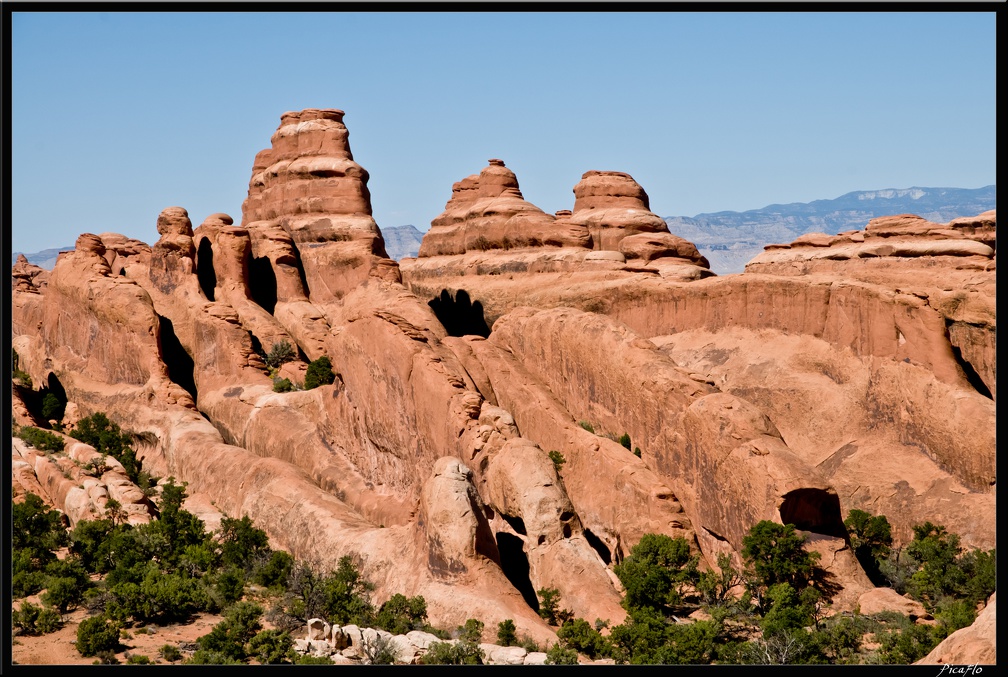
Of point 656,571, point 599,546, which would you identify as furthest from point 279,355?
point 656,571

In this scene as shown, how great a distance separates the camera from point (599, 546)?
34.8 m

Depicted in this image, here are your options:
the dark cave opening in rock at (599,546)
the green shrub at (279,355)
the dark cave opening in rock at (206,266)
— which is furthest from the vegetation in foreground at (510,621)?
the dark cave opening in rock at (206,266)

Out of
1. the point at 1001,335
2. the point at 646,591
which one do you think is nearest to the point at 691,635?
the point at 646,591

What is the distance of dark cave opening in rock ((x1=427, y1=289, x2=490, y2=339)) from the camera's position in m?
62.4

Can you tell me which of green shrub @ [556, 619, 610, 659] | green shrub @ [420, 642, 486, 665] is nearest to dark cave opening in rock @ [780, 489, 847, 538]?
green shrub @ [556, 619, 610, 659]

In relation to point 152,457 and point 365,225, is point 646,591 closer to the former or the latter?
point 152,457

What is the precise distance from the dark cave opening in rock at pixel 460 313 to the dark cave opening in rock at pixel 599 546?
27.1 metres

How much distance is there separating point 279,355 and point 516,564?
21.7m

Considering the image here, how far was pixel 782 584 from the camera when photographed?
30078 mm

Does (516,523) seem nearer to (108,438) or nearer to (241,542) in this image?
(241,542)

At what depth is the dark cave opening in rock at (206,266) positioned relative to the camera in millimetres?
57031

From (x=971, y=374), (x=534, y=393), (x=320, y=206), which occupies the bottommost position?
(x=971, y=374)

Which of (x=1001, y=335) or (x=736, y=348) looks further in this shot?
(x=736, y=348)

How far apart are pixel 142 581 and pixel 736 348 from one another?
25.7m
